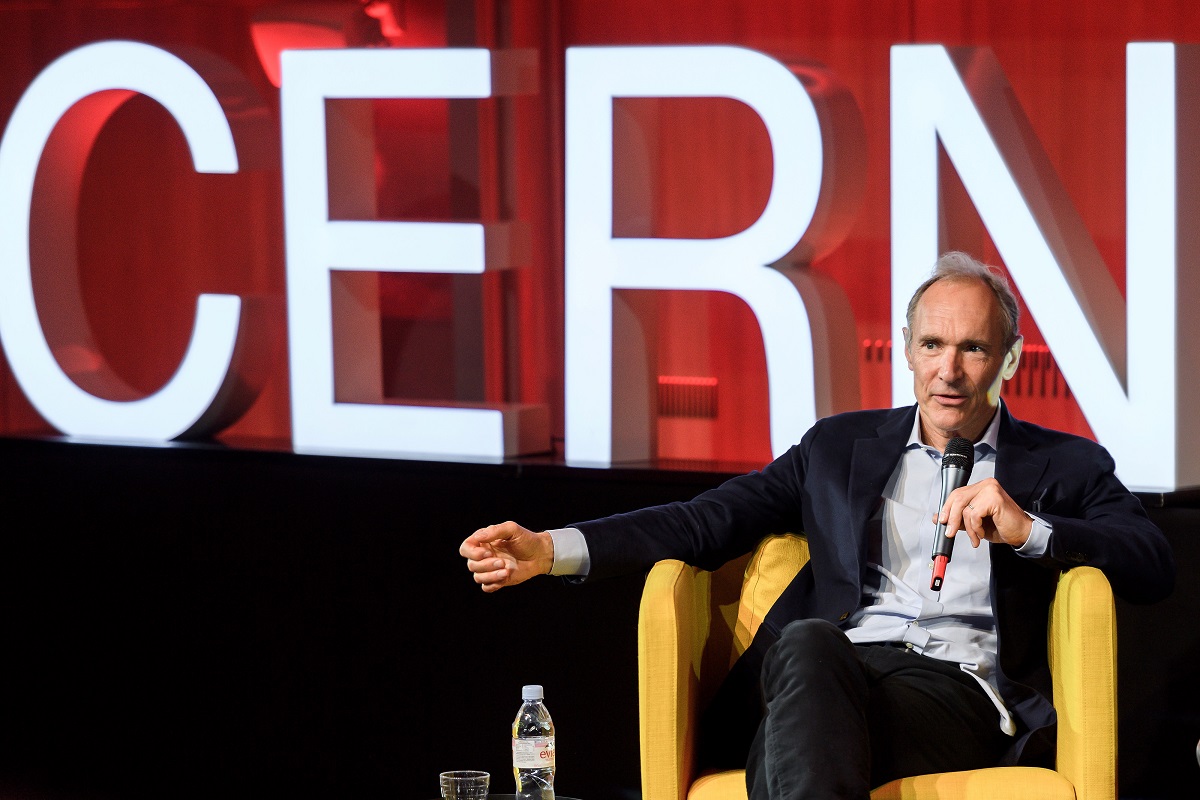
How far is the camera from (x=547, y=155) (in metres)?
4.79

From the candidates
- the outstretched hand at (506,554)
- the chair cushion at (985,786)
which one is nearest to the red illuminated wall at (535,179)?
the outstretched hand at (506,554)

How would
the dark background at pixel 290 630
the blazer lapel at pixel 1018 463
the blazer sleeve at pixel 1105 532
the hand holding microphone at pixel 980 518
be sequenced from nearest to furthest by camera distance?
the hand holding microphone at pixel 980 518 < the blazer sleeve at pixel 1105 532 < the blazer lapel at pixel 1018 463 < the dark background at pixel 290 630

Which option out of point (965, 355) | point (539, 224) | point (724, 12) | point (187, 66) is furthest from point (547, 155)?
point (965, 355)

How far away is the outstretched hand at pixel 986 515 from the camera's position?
2285mm

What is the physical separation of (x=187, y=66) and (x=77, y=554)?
134 centimetres

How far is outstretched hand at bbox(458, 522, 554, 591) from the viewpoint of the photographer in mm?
2463

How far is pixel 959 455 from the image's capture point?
2.40 metres

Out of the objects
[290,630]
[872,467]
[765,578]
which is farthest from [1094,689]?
[290,630]

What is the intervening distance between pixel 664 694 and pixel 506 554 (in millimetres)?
356

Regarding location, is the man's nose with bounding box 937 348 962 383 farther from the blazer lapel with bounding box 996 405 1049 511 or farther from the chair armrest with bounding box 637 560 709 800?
the chair armrest with bounding box 637 560 709 800

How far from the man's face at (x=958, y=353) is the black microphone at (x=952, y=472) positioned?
116 mm

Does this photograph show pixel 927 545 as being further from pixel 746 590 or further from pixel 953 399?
pixel 746 590

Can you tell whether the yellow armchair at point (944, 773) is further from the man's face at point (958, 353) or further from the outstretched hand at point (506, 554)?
the man's face at point (958, 353)

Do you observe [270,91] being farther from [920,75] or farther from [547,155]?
[920,75]
